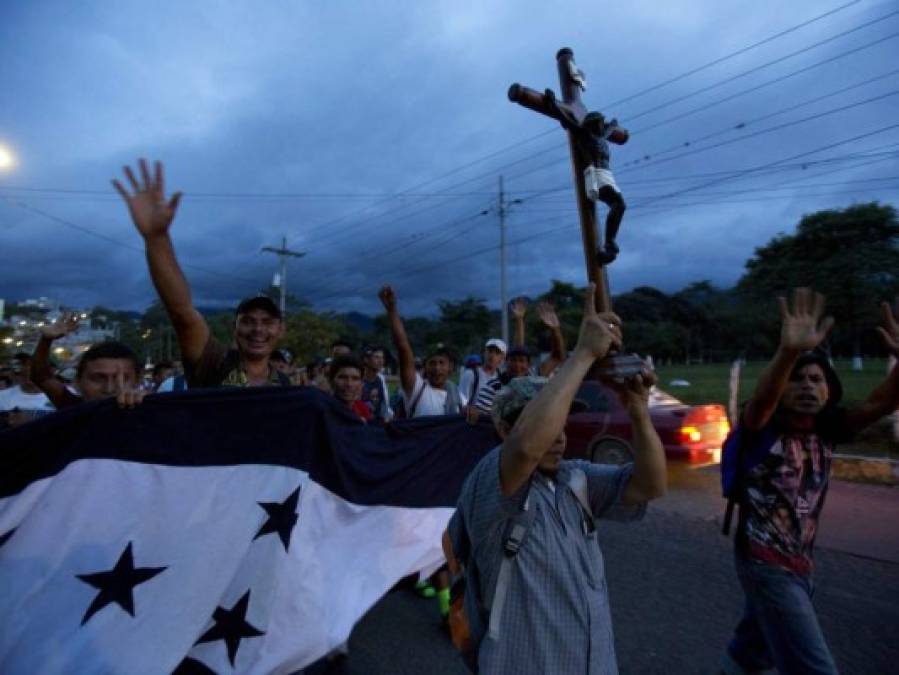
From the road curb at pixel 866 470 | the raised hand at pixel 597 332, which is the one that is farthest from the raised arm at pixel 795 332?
the road curb at pixel 866 470

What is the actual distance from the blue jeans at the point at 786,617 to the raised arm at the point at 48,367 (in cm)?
367

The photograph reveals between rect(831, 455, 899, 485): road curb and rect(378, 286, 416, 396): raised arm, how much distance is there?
6867mm

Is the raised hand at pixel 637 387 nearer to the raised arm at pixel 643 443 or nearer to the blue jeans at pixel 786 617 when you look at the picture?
the raised arm at pixel 643 443

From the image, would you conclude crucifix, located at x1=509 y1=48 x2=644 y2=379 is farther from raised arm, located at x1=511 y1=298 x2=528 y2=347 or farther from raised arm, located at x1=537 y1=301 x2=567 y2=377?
raised arm, located at x1=511 y1=298 x2=528 y2=347

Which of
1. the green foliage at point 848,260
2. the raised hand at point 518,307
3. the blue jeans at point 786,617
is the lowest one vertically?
the blue jeans at point 786,617

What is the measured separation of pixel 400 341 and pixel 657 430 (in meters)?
5.09

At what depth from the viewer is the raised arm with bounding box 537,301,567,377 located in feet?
12.1

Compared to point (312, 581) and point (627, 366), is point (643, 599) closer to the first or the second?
point (312, 581)

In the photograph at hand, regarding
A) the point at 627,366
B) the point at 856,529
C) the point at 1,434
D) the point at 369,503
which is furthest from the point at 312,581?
the point at 856,529

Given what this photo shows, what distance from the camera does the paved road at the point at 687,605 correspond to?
3.35 metres

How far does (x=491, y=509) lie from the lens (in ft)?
5.57

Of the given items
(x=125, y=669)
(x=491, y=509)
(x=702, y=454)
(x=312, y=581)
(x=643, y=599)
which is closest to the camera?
(x=491, y=509)

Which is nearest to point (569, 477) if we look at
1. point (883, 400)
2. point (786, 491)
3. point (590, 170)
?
point (590, 170)

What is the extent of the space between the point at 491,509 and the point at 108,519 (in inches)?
71.2
